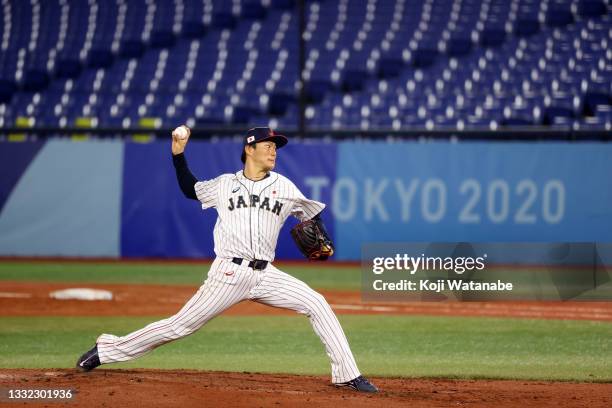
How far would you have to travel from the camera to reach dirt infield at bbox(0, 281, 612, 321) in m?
11.5

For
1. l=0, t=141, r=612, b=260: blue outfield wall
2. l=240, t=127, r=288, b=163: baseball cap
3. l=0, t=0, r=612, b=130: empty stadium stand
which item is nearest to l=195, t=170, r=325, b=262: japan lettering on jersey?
l=240, t=127, r=288, b=163: baseball cap

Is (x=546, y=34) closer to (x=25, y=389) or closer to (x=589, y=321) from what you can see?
(x=589, y=321)

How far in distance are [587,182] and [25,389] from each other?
11795 millimetres

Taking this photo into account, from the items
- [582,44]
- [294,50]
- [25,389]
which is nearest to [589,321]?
[25,389]

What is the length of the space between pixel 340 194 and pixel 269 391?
10.3m

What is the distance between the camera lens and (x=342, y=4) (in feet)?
69.9

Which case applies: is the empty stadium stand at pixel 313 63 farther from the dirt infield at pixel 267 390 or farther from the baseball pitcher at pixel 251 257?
the baseball pitcher at pixel 251 257

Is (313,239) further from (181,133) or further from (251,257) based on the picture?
(181,133)

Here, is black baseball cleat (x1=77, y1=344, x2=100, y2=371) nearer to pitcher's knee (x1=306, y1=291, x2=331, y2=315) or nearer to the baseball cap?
pitcher's knee (x1=306, y1=291, x2=331, y2=315)

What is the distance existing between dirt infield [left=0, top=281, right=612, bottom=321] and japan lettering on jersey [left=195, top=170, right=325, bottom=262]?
16.4ft

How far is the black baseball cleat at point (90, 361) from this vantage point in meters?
6.68

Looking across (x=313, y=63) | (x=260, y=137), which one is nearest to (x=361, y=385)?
(x=260, y=137)

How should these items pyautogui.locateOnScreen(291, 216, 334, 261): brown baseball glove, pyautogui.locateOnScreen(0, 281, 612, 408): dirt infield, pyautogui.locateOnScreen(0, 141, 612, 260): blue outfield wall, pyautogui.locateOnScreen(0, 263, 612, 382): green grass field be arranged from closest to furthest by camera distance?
pyautogui.locateOnScreen(0, 281, 612, 408): dirt infield → pyautogui.locateOnScreen(291, 216, 334, 261): brown baseball glove → pyautogui.locateOnScreen(0, 263, 612, 382): green grass field → pyautogui.locateOnScreen(0, 141, 612, 260): blue outfield wall

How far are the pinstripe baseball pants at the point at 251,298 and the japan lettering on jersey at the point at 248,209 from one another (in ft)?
0.36
